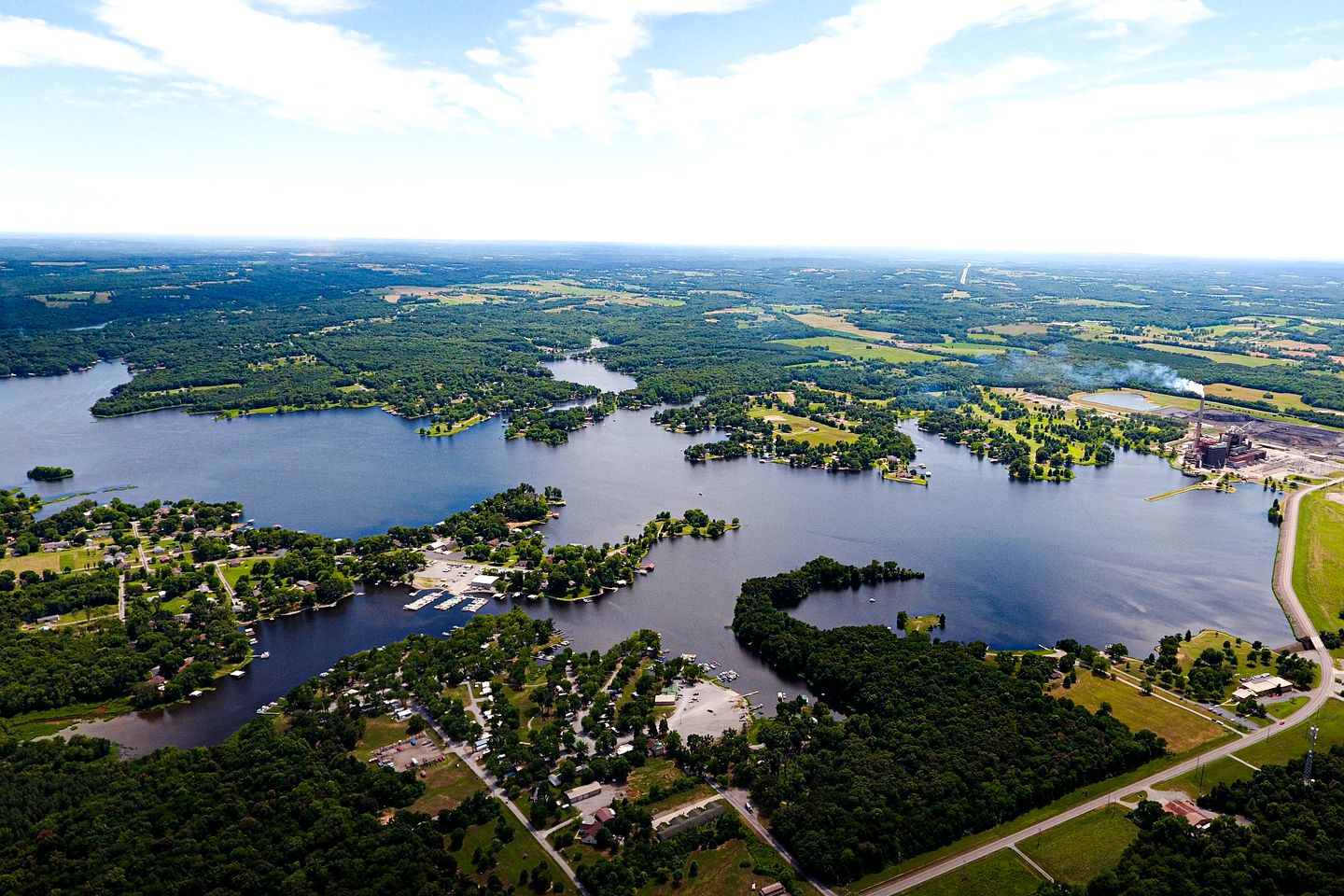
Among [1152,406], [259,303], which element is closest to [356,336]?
[259,303]

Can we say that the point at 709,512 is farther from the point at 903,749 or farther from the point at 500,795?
the point at 500,795

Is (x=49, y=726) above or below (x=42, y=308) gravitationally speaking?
below

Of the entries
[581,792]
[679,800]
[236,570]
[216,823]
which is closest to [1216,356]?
[679,800]

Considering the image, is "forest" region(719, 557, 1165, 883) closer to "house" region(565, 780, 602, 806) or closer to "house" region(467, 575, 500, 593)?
"house" region(565, 780, 602, 806)

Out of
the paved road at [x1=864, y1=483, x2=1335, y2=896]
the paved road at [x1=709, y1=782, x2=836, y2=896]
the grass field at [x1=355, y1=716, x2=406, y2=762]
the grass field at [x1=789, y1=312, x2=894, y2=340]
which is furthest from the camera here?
the grass field at [x1=789, y1=312, x2=894, y2=340]

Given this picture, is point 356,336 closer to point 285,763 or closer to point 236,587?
point 236,587

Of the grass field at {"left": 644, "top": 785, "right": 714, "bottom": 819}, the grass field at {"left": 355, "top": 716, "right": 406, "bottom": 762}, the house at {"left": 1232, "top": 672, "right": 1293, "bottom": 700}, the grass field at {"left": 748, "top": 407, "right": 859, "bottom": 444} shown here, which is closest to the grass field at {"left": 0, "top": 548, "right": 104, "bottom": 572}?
the grass field at {"left": 355, "top": 716, "right": 406, "bottom": 762}
